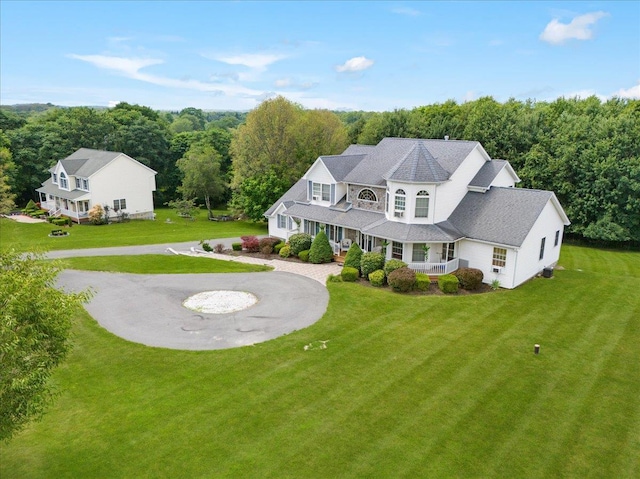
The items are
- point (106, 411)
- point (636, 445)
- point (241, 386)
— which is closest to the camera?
point (636, 445)

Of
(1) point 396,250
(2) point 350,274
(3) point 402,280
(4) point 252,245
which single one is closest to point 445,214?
(1) point 396,250

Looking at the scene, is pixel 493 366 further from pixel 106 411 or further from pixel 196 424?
pixel 106 411

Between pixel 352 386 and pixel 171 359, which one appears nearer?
pixel 352 386

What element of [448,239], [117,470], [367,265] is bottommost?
[117,470]

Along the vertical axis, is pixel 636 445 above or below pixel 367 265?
below

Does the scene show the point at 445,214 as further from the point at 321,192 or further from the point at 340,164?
the point at 321,192

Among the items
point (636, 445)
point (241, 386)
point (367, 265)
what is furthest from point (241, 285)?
point (636, 445)

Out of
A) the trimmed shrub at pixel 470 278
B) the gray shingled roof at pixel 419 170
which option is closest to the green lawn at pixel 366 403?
the trimmed shrub at pixel 470 278

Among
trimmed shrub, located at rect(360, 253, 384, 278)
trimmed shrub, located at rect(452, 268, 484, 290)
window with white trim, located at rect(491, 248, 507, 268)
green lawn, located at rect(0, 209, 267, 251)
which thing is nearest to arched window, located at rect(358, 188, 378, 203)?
trimmed shrub, located at rect(360, 253, 384, 278)
